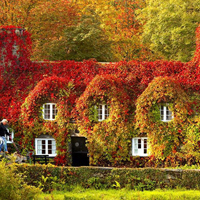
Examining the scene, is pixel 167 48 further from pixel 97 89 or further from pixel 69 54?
pixel 97 89

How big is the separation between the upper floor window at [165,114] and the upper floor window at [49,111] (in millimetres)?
6696

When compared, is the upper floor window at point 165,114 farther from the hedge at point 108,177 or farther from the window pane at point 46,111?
the window pane at point 46,111

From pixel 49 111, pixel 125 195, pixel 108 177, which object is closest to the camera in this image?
pixel 125 195

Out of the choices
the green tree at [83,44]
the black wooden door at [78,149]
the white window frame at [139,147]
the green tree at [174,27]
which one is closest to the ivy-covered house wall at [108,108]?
the white window frame at [139,147]

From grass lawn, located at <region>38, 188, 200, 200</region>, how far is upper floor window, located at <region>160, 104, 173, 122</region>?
6366 mm

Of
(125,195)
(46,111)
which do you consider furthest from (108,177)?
(46,111)

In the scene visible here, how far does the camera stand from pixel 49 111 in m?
30.5

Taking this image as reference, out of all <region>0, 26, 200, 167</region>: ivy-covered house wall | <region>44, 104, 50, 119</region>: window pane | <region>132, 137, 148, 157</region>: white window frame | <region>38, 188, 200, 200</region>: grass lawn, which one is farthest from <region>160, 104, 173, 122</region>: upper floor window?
<region>44, 104, 50, 119</region>: window pane

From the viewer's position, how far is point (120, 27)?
4766 centimetres

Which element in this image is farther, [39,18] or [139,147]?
[39,18]

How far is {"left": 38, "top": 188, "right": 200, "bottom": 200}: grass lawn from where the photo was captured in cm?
2208

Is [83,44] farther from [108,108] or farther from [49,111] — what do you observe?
[108,108]

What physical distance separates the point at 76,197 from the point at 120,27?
2829 cm

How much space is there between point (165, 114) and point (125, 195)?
792 centimetres
